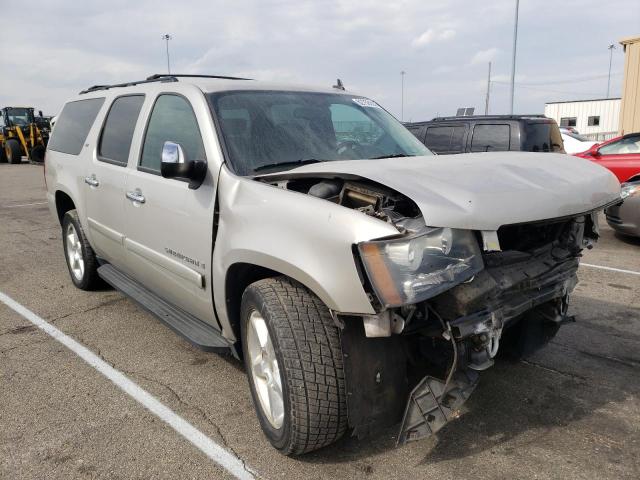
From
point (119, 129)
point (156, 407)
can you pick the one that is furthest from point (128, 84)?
point (156, 407)

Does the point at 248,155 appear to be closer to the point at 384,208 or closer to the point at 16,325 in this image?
the point at 384,208

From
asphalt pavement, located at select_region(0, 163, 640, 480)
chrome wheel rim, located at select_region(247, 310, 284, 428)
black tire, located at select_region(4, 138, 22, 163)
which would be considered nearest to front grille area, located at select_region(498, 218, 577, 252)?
asphalt pavement, located at select_region(0, 163, 640, 480)

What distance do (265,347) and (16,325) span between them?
9.59 ft

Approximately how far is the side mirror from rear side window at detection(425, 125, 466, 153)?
298 inches

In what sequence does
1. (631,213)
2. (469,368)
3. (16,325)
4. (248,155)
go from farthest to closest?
(631,213)
(16,325)
(248,155)
(469,368)

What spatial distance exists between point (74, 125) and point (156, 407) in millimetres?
3222

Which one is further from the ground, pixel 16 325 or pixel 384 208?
pixel 384 208

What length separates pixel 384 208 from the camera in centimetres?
238

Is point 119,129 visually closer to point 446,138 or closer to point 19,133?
point 446,138

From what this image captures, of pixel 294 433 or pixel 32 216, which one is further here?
pixel 32 216

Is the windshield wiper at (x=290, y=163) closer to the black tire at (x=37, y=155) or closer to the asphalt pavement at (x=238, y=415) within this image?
the asphalt pavement at (x=238, y=415)

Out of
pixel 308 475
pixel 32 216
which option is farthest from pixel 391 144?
pixel 32 216

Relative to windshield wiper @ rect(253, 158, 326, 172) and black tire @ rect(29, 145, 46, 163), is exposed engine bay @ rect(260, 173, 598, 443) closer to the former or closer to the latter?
windshield wiper @ rect(253, 158, 326, 172)

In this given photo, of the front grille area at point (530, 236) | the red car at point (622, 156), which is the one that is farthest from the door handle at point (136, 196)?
the red car at point (622, 156)
